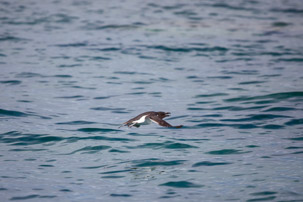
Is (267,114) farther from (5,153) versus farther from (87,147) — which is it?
(5,153)

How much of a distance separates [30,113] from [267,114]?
579cm

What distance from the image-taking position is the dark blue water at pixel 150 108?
342 inches

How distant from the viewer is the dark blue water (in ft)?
28.5

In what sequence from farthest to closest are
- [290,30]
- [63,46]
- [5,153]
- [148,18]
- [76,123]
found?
[148,18] < [290,30] < [63,46] < [76,123] < [5,153]

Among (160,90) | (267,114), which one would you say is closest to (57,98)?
(160,90)

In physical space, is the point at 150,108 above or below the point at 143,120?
below

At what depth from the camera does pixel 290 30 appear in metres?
27.4

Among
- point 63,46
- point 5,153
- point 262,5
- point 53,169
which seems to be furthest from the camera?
point 262,5

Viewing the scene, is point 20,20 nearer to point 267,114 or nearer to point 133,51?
point 133,51

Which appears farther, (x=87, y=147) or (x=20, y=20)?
(x=20, y=20)

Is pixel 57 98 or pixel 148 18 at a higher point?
pixel 148 18

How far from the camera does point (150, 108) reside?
14094 millimetres

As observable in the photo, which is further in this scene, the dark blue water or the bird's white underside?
the bird's white underside

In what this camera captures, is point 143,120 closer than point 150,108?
Yes
